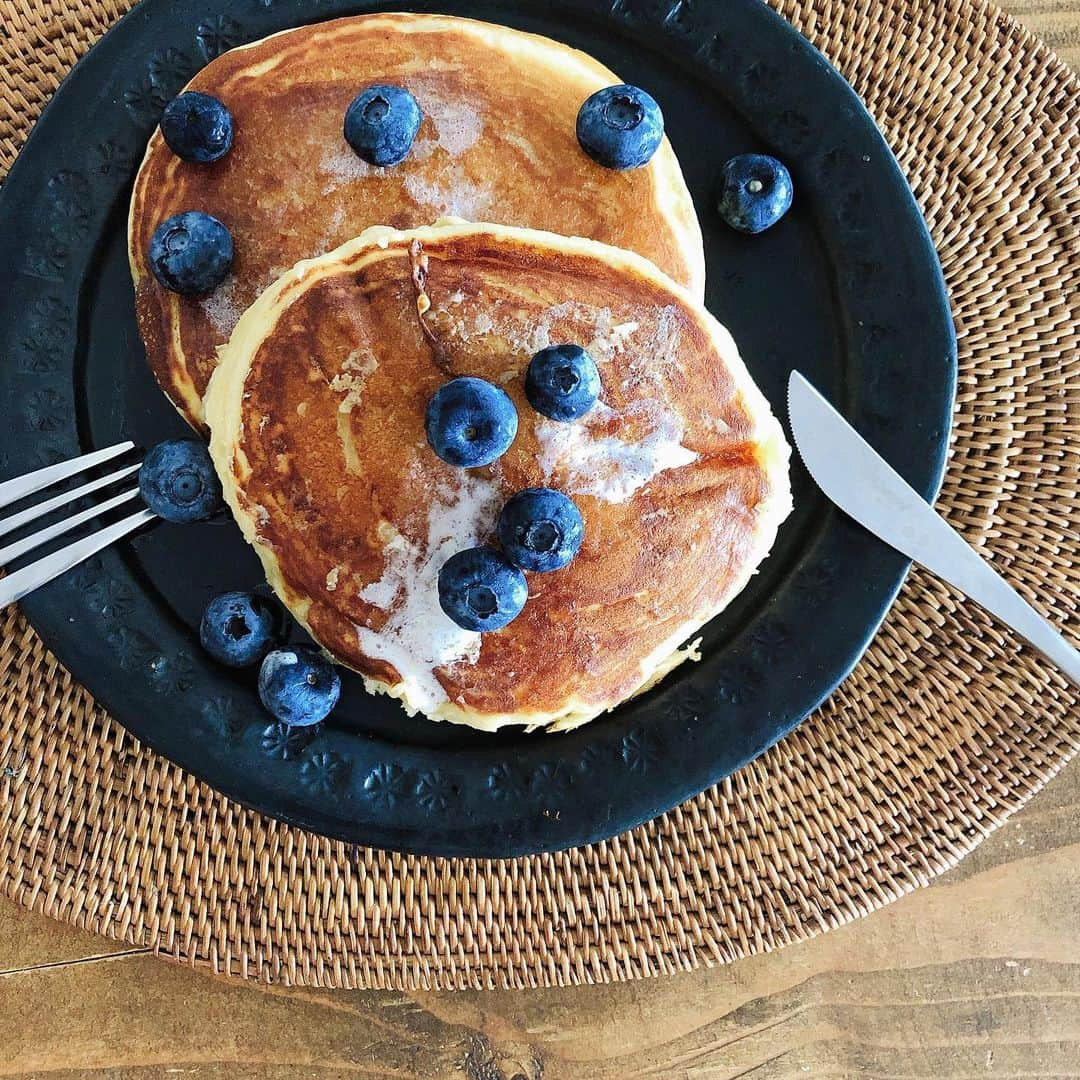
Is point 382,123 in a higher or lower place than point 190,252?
higher

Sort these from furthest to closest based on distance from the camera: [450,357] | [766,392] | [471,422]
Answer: [766,392] < [450,357] < [471,422]

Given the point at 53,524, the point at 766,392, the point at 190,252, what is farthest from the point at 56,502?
the point at 766,392

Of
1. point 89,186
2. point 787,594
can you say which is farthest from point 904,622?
point 89,186

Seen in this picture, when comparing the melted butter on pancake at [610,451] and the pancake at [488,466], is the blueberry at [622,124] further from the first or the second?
the melted butter on pancake at [610,451]

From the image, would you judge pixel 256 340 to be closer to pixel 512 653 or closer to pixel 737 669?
pixel 512 653

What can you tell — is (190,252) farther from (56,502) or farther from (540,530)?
(540,530)

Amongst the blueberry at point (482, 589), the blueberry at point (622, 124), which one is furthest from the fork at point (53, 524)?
the blueberry at point (622, 124)
